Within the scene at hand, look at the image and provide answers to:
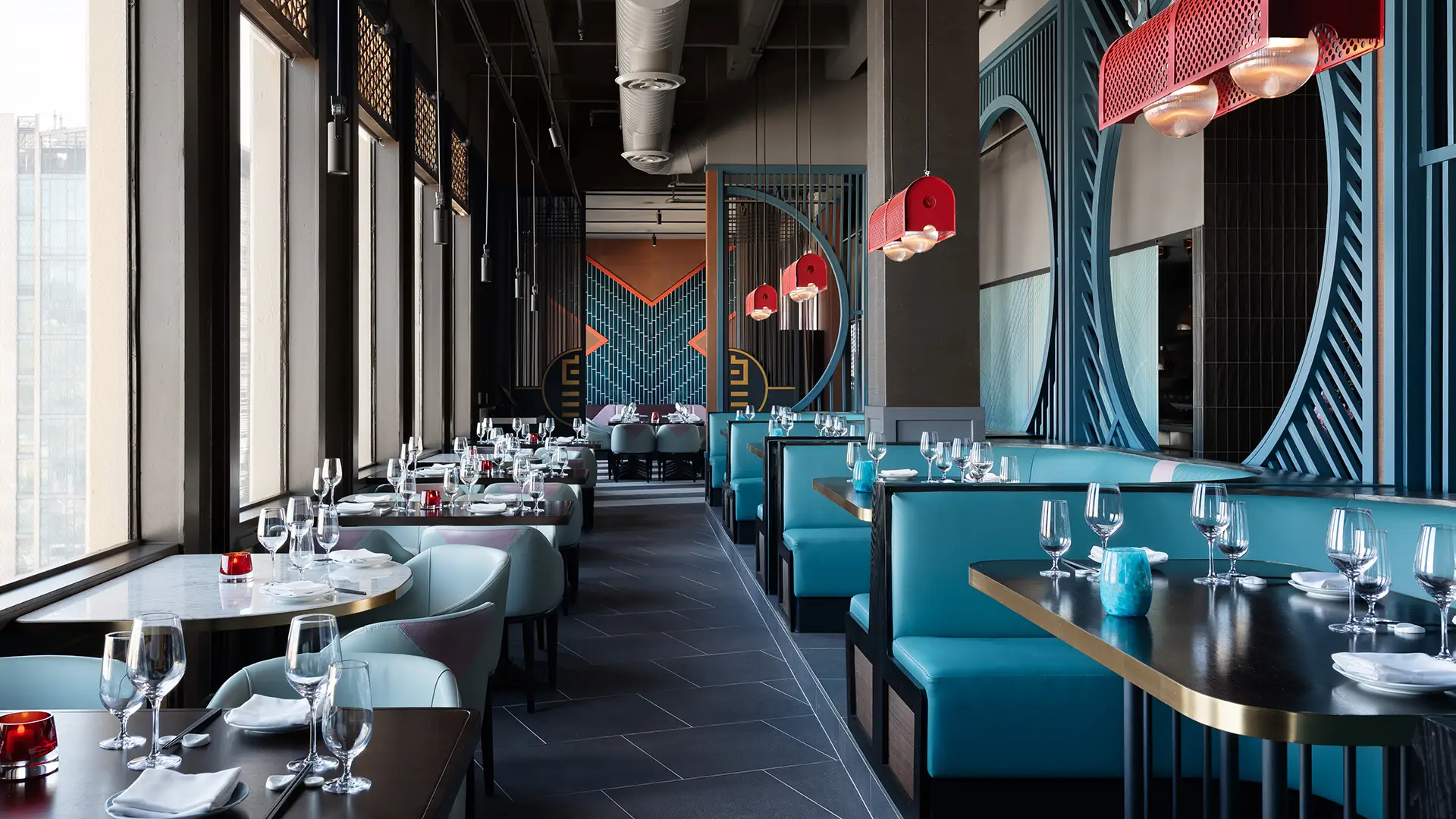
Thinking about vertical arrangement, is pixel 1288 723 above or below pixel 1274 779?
above

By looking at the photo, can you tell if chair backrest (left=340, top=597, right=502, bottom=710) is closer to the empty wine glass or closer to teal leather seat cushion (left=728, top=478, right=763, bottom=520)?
the empty wine glass

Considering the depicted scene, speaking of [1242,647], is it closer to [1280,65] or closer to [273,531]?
[1280,65]

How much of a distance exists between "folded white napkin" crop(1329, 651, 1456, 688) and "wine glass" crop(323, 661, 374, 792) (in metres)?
1.41

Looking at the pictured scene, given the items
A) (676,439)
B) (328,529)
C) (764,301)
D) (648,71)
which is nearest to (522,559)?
(328,529)

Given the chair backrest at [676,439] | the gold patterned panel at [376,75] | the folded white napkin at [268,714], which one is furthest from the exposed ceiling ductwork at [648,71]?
the folded white napkin at [268,714]

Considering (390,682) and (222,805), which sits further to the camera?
(390,682)

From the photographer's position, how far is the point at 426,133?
29.7 feet

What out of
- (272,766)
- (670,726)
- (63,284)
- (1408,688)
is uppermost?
(63,284)

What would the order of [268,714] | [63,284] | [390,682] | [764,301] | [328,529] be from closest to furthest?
[268,714] → [390,682] → [328,529] → [63,284] → [764,301]

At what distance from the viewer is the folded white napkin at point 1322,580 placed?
91.5 inches

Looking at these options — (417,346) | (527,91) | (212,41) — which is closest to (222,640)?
(212,41)

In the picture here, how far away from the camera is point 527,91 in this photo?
13352 millimetres

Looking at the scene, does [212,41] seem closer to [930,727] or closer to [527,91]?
[930,727]

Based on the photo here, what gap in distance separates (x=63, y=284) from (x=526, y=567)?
182 cm
